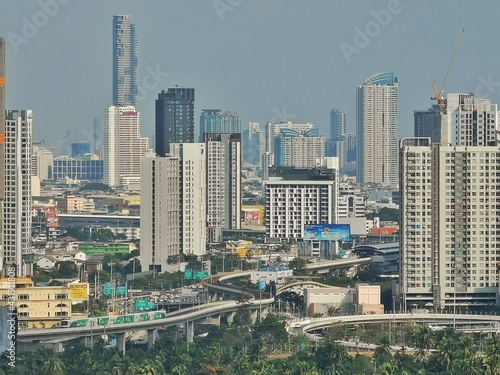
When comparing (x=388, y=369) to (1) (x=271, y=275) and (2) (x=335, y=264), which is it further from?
(2) (x=335, y=264)

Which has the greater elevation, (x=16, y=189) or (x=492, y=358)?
(x=16, y=189)

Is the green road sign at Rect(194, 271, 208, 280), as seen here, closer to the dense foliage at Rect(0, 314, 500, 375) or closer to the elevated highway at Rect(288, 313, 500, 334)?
the elevated highway at Rect(288, 313, 500, 334)

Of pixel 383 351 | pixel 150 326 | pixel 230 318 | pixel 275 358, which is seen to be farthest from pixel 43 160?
pixel 383 351

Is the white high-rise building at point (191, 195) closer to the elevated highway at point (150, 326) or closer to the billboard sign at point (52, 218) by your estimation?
the elevated highway at point (150, 326)

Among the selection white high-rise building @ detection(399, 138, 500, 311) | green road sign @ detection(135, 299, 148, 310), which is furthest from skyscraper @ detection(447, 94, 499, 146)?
green road sign @ detection(135, 299, 148, 310)

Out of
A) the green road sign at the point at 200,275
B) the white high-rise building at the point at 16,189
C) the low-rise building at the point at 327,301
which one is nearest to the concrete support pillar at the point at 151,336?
the low-rise building at the point at 327,301
